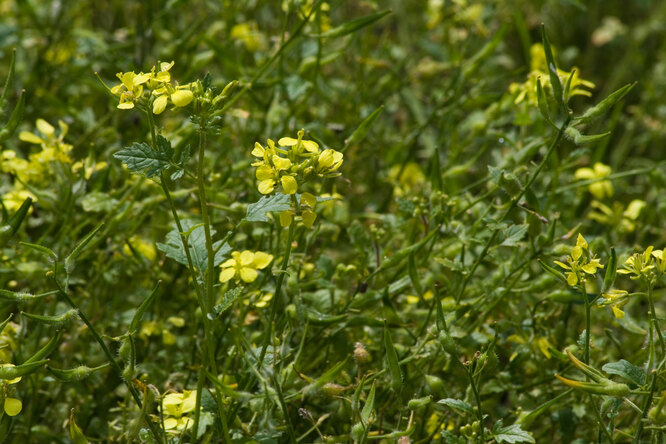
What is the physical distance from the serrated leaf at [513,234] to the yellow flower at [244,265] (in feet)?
1.45

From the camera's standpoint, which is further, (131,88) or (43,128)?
(43,128)

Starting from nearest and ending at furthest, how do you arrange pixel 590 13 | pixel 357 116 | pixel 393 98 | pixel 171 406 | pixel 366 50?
pixel 171 406
pixel 357 116
pixel 366 50
pixel 393 98
pixel 590 13

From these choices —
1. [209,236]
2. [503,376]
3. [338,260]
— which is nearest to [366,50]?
[338,260]

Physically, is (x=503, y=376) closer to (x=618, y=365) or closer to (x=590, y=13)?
(x=618, y=365)

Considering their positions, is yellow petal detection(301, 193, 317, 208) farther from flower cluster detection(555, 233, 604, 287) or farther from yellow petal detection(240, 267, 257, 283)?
flower cluster detection(555, 233, 604, 287)

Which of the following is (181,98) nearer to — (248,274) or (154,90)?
(154,90)

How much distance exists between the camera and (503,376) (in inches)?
57.4

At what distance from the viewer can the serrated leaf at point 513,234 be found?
1324 millimetres

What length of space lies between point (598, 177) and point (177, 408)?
1.11 metres

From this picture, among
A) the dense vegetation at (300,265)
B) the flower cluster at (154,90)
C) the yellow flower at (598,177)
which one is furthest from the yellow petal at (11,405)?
the yellow flower at (598,177)

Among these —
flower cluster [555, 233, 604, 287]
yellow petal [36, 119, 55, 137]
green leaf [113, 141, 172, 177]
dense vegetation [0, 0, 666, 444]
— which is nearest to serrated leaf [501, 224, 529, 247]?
dense vegetation [0, 0, 666, 444]

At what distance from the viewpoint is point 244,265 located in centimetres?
115

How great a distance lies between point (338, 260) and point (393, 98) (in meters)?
0.82

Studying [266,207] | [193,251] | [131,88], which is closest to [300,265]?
[193,251]
